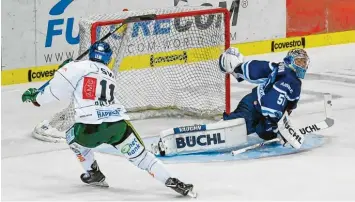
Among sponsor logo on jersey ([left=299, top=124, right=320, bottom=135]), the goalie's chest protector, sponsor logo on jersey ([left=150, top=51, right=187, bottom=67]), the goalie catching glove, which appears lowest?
sponsor logo on jersey ([left=299, top=124, right=320, bottom=135])

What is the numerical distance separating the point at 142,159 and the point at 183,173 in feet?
2.34

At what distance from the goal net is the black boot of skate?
1661 millimetres

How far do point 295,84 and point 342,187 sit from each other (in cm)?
96

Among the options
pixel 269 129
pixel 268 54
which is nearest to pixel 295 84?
pixel 269 129

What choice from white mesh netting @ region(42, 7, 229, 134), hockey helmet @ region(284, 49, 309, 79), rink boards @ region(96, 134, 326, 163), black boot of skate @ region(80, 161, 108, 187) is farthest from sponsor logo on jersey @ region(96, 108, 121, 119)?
white mesh netting @ region(42, 7, 229, 134)

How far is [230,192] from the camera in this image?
6465mm

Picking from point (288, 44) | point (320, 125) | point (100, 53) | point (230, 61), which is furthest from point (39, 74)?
point (100, 53)

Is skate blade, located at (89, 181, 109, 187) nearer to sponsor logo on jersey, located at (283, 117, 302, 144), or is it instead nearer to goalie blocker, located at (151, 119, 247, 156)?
goalie blocker, located at (151, 119, 247, 156)

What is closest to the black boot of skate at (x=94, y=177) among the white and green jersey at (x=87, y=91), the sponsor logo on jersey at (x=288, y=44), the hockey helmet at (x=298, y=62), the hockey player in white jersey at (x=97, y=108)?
the hockey player in white jersey at (x=97, y=108)

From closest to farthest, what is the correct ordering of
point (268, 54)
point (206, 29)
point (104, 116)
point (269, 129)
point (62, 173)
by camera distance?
point (104, 116) → point (62, 173) → point (269, 129) → point (206, 29) → point (268, 54)

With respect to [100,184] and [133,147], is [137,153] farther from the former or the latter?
[100,184]

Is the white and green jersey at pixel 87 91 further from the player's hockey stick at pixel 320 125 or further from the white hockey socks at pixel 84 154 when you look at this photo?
the player's hockey stick at pixel 320 125

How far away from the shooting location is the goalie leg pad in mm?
6223

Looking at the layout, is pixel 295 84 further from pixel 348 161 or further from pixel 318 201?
pixel 318 201
